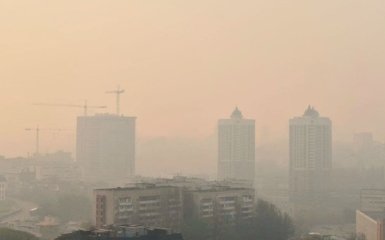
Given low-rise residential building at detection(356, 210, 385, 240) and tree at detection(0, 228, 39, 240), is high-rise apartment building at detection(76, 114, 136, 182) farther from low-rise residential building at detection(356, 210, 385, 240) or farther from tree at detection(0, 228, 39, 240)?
tree at detection(0, 228, 39, 240)

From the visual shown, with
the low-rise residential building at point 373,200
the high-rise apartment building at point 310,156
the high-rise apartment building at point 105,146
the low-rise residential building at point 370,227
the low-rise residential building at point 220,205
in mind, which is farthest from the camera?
the high-rise apartment building at point 105,146

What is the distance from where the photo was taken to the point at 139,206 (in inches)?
491

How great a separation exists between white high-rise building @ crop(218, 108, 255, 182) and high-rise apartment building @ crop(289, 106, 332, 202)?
215 cm

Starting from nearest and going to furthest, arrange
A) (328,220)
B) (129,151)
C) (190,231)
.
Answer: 1. (190,231)
2. (328,220)
3. (129,151)

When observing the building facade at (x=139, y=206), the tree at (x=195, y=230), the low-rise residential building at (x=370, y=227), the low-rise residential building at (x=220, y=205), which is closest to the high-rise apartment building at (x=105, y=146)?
the low-rise residential building at (x=370, y=227)

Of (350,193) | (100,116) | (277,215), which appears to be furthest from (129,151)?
(277,215)

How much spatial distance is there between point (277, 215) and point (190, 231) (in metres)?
2.79

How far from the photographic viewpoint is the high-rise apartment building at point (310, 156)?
26484 millimetres

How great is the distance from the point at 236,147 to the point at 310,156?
3.64 meters

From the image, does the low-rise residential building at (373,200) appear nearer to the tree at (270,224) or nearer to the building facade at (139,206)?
the tree at (270,224)

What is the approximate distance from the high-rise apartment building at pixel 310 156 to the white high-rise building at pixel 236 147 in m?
2.15

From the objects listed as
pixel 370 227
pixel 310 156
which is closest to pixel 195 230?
pixel 370 227

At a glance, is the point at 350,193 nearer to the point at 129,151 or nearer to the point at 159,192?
the point at 129,151

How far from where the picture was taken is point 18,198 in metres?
25.5
